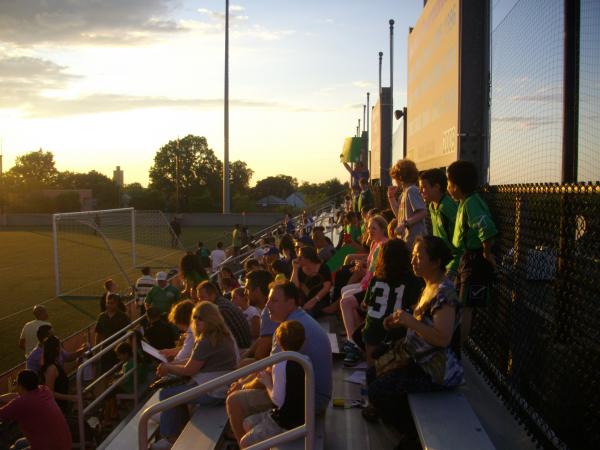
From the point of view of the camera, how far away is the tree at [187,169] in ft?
339

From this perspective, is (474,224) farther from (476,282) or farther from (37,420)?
(37,420)

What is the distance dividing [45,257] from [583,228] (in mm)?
33316

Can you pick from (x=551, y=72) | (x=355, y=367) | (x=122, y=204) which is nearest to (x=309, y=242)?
(x=355, y=367)

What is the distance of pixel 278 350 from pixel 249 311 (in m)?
3.08

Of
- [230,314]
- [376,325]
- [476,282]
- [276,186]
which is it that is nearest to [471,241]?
[476,282]

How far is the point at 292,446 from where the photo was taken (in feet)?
13.3

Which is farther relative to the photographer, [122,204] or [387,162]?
[122,204]

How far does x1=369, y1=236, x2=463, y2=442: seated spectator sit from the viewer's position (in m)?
3.81

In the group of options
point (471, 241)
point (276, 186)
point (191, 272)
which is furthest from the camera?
point (276, 186)

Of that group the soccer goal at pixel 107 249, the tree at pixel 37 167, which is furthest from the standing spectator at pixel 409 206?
the tree at pixel 37 167

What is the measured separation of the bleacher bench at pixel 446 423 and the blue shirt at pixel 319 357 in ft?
1.98

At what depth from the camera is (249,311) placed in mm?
7301

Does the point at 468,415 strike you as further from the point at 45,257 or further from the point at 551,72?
the point at 45,257

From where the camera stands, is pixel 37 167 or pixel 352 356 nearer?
pixel 352 356
